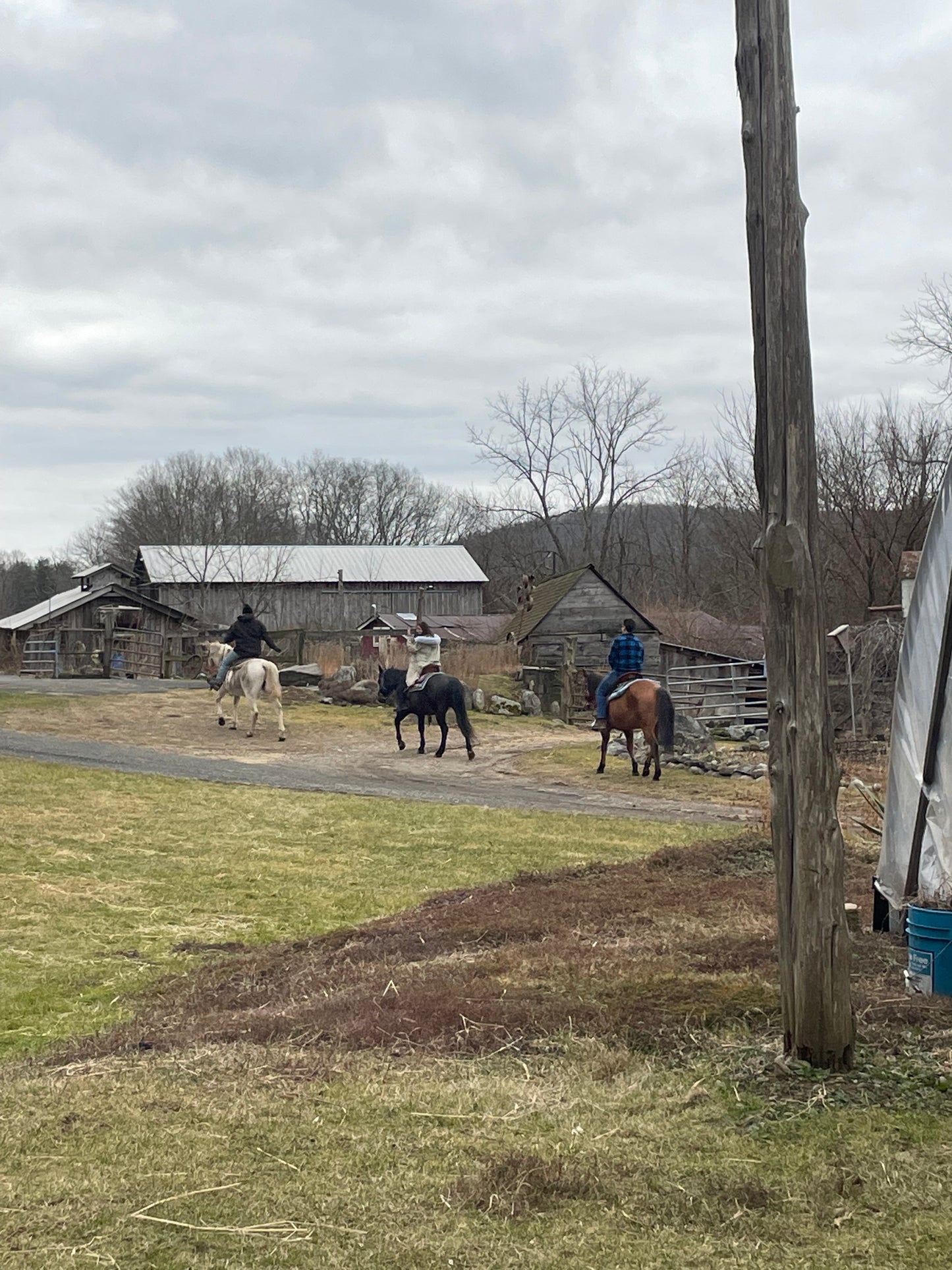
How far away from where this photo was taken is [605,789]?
18.9m

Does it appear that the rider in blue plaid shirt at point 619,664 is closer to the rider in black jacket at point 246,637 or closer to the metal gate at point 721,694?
the rider in black jacket at point 246,637

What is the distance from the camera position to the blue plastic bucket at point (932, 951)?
588 cm

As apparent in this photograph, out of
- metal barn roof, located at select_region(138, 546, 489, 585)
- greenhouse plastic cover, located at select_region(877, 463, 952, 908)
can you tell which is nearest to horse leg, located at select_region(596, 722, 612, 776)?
greenhouse plastic cover, located at select_region(877, 463, 952, 908)

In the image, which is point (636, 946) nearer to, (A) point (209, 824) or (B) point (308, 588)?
(A) point (209, 824)

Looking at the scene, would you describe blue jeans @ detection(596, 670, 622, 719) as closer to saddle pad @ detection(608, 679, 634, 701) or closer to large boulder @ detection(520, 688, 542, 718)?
saddle pad @ detection(608, 679, 634, 701)

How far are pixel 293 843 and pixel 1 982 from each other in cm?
576

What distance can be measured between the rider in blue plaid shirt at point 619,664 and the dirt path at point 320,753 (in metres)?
1.29

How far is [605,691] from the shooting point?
2041cm

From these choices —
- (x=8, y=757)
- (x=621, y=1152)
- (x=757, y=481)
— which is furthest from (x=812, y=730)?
(x=8, y=757)

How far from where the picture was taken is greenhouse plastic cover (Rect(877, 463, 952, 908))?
688 cm

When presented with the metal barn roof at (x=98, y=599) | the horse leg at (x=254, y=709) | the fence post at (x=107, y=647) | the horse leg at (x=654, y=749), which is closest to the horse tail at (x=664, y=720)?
the horse leg at (x=654, y=749)

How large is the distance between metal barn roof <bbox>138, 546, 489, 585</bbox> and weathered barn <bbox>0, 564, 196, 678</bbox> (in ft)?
14.5

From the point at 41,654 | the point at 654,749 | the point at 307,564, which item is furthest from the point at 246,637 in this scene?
the point at 307,564

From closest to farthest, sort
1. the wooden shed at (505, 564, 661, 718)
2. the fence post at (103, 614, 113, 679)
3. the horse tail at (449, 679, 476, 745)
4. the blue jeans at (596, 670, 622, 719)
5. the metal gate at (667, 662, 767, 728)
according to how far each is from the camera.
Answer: the blue jeans at (596, 670, 622, 719) < the horse tail at (449, 679, 476, 745) < the metal gate at (667, 662, 767, 728) < the wooden shed at (505, 564, 661, 718) < the fence post at (103, 614, 113, 679)
